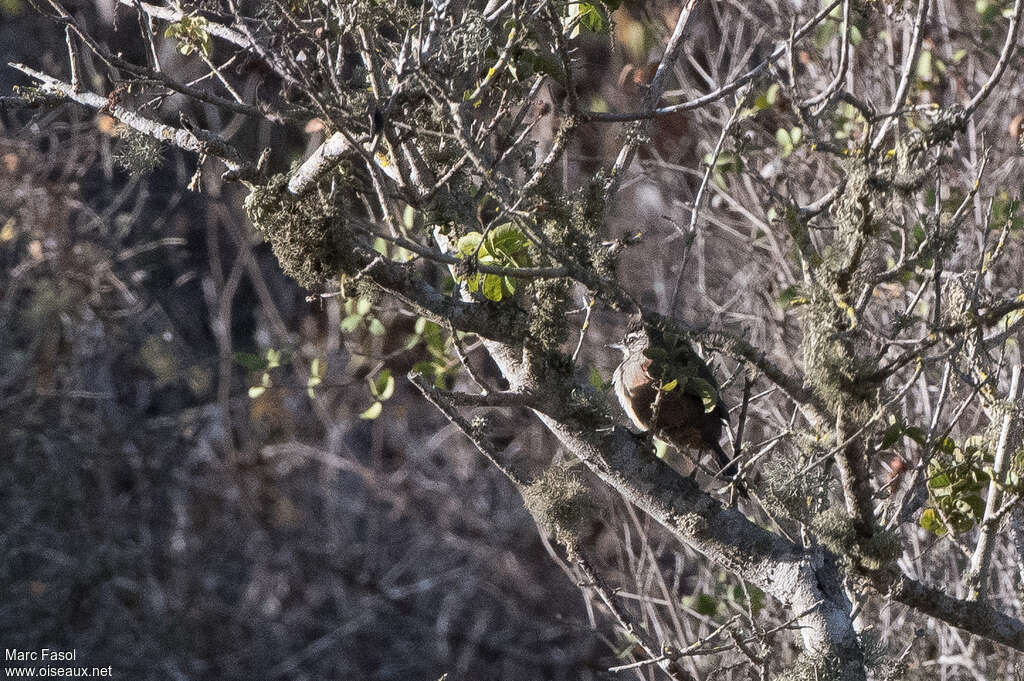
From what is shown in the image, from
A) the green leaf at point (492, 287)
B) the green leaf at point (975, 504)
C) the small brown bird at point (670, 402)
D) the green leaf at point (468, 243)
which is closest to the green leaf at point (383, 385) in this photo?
the small brown bird at point (670, 402)

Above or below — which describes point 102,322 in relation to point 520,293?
below

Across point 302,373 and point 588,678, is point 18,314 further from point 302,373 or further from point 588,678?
point 588,678

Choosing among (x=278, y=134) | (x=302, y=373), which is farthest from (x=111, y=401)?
(x=278, y=134)

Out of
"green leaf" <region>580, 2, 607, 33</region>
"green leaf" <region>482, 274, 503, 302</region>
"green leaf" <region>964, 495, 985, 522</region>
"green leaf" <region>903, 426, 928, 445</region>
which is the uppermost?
"green leaf" <region>580, 2, 607, 33</region>

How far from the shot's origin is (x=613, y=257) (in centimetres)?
196

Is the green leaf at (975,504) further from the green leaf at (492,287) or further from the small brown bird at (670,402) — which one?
the green leaf at (492,287)

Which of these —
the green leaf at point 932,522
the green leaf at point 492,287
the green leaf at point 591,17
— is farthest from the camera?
the green leaf at point 932,522

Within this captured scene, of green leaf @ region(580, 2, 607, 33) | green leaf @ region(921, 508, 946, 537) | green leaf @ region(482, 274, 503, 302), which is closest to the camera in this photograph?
green leaf @ region(482, 274, 503, 302)

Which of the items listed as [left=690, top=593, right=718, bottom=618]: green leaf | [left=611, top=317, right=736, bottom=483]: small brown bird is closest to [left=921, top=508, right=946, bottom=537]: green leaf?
[left=611, top=317, right=736, bottom=483]: small brown bird

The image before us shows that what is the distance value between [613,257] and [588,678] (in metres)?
4.45

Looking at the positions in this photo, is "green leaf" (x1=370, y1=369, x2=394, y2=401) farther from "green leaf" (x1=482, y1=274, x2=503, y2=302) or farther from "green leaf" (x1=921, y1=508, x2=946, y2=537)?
"green leaf" (x1=921, y1=508, x2=946, y2=537)

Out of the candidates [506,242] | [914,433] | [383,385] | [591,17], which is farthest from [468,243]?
[383,385]

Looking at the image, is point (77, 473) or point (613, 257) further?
point (77, 473)

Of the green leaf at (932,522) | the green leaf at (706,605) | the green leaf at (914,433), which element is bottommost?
the green leaf at (706,605)
